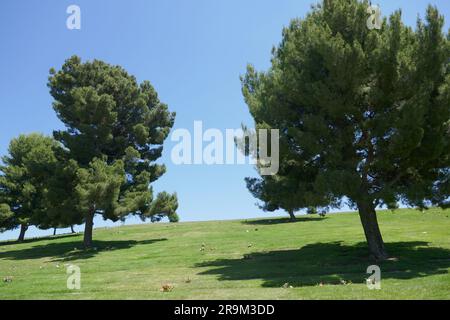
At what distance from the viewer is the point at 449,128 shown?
66.8 ft

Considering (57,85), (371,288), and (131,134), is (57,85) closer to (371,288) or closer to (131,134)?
(131,134)

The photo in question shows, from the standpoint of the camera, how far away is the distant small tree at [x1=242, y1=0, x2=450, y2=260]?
18547 mm

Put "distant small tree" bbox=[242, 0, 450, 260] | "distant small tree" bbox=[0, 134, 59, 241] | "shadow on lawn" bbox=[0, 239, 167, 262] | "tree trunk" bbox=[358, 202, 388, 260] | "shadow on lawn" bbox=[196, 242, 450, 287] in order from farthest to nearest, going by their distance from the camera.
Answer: "distant small tree" bbox=[0, 134, 59, 241] < "shadow on lawn" bbox=[0, 239, 167, 262] < "tree trunk" bbox=[358, 202, 388, 260] < "distant small tree" bbox=[242, 0, 450, 260] < "shadow on lawn" bbox=[196, 242, 450, 287]

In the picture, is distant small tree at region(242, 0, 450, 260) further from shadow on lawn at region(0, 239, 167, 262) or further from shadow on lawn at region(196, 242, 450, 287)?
shadow on lawn at region(0, 239, 167, 262)

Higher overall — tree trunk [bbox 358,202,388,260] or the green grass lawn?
tree trunk [bbox 358,202,388,260]

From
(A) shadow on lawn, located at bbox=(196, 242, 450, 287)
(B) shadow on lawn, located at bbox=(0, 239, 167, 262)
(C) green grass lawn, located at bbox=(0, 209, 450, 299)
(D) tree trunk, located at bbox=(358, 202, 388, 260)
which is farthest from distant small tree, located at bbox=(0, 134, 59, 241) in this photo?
(D) tree trunk, located at bbox=(358, 202, 388, 260)

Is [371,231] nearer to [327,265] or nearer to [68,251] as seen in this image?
[327,265]

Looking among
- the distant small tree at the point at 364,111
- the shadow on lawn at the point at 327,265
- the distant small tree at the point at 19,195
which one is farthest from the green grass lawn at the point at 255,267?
the distant small tree at the point at 19,195

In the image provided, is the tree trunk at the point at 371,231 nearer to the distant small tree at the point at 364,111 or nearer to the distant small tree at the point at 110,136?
the distant small tree at the point at 364,111

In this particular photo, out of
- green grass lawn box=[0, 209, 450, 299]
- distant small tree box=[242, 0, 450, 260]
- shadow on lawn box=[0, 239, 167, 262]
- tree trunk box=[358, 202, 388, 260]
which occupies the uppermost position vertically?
distant small tree box=[242, 0, 450, 260]

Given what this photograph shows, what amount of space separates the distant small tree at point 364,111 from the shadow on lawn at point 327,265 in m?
1.78

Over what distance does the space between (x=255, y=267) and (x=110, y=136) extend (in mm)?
19687

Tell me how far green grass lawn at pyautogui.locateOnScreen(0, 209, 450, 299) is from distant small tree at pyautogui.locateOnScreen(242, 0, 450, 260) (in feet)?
9.37

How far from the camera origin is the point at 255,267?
61.9 feet
